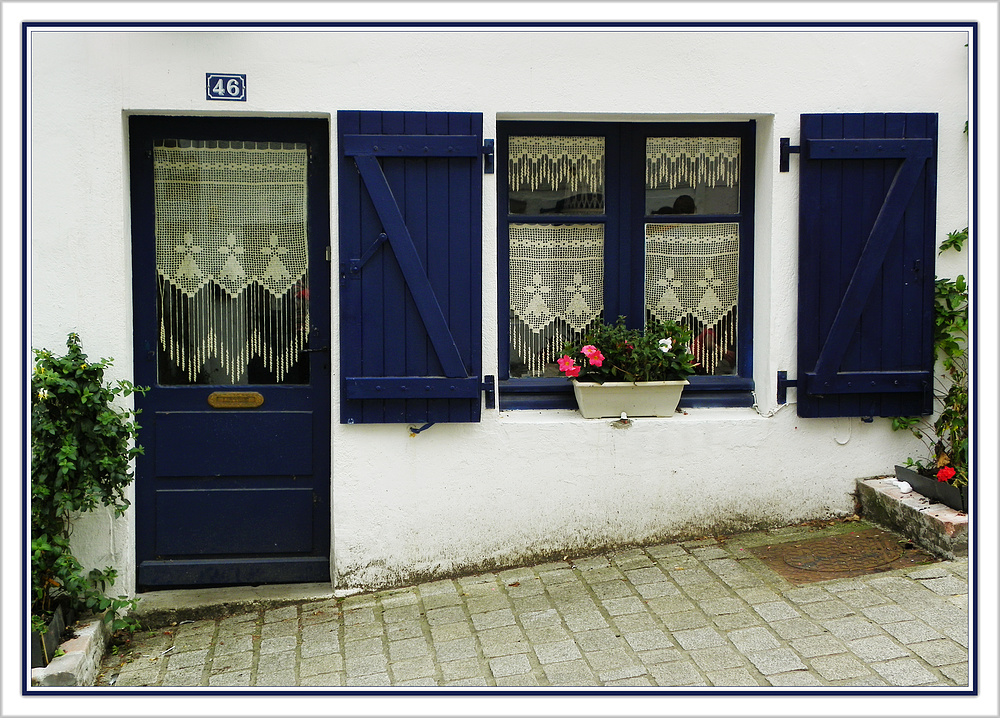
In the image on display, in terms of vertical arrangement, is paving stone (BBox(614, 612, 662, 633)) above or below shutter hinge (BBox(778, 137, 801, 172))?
below

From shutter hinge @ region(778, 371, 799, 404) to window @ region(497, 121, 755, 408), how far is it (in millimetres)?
185

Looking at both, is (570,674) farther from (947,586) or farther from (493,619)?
(947,586)

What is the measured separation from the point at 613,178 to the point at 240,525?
2.60 metres

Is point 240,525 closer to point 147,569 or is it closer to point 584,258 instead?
point 147,569

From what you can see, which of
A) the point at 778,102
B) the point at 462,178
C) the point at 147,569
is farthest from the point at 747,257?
the point at 147,569

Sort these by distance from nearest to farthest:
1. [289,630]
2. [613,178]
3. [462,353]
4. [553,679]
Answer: [553,679] → [289,630] → [462,353] → [613,178]

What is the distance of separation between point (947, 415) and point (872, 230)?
40.5 inches

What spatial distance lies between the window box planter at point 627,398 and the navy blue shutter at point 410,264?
572 mm

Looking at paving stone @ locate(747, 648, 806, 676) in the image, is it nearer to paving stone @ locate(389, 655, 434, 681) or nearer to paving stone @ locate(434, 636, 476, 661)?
paving stone @ locate(434, 636, 476, 661)

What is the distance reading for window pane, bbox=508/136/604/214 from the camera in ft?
15.2

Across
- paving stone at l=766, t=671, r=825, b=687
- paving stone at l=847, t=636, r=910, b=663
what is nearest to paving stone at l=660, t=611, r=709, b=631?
paving stone at l=766, t=671, r=825, b=687

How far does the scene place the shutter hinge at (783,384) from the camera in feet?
15.1

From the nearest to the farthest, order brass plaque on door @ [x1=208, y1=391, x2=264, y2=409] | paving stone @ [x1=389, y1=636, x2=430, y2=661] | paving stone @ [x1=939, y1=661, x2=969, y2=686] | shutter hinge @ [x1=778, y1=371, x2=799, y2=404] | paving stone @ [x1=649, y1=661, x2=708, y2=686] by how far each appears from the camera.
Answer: paving stone @ [x1=939, y1=661, x2=969, y2=686]
paving stone @ [x1=649, y1=661, x2=708, y2=686]
paving stone @ [x1=389, y1=636, x2=430, y2=661]
brass plaque on door @ [x1=208, y1=391, x2=264, y2=409]
shutter hinge @ [x1=778, y1=371, x2=799, y2=404]

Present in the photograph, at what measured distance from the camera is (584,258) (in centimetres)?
469
